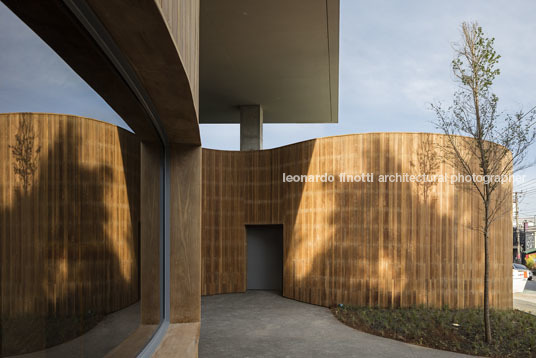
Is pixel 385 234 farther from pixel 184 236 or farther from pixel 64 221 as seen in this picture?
pixel 64 221

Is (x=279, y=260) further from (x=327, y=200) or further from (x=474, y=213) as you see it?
(x=474, y=213)

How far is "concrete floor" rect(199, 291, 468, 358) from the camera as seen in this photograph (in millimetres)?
6086

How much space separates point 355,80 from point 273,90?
74.3 metres

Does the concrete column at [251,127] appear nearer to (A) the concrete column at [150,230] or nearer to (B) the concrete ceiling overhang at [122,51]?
(A) the concrete column at [150,230]

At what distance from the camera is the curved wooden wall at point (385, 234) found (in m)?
9.24

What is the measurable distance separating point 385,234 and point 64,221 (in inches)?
339

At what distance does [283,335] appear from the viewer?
706 centimetres

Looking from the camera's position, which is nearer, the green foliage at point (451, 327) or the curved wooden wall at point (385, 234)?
the green foliage at point (451, 327)

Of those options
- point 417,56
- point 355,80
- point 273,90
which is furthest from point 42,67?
point 355,80

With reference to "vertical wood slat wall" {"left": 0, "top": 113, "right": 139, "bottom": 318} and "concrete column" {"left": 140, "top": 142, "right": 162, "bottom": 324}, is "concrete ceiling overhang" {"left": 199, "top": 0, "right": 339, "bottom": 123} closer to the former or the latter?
"concrete column" {"left": 140, "top": 142, "right": 162, "bottom": 324}

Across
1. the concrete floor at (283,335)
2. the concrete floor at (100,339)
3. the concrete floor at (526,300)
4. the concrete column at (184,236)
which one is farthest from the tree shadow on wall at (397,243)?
the concrete floor at (100,339)

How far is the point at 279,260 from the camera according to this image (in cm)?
1185

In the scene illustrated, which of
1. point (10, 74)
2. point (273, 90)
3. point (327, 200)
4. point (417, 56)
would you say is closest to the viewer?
point (10, 74)

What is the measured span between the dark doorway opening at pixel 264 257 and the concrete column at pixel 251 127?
140 inches
